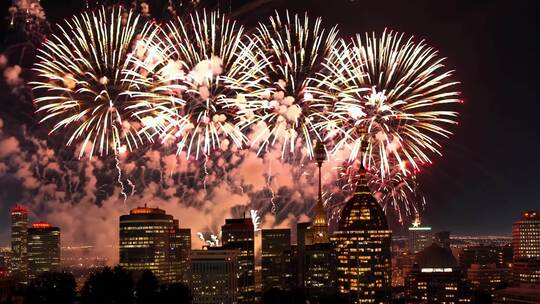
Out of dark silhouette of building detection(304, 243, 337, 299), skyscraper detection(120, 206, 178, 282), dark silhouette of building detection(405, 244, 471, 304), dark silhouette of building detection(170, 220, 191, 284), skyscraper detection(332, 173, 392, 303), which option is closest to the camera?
skyscraper detection(332, 173, 392, 303)

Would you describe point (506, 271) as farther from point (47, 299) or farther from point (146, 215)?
point (47, 299)

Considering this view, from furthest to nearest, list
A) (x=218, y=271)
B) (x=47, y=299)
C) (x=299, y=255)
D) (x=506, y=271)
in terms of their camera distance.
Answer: (x=506, y=271)
(x=299, y=255)
(x=218, y=271)
(x=47, y=299)

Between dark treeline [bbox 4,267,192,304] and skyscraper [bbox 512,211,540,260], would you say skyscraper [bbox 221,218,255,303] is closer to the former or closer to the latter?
dark treeline [bbox 4,267,192,304]

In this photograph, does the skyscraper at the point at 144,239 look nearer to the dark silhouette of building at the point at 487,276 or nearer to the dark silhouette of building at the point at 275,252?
the dark silhouette of building at the point at 275,252

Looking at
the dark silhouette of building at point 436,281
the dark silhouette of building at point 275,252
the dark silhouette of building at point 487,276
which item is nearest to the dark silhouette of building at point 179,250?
the dark silhouette of building at point 275,252

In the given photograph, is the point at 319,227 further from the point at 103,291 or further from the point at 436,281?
the point at 103,291

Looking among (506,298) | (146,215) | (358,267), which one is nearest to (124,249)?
(146,215)

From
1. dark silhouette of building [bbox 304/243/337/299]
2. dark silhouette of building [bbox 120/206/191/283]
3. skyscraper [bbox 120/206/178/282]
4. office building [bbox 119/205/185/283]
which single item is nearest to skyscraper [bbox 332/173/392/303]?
dark silhouette of building [bbox 304/243/337/299]
